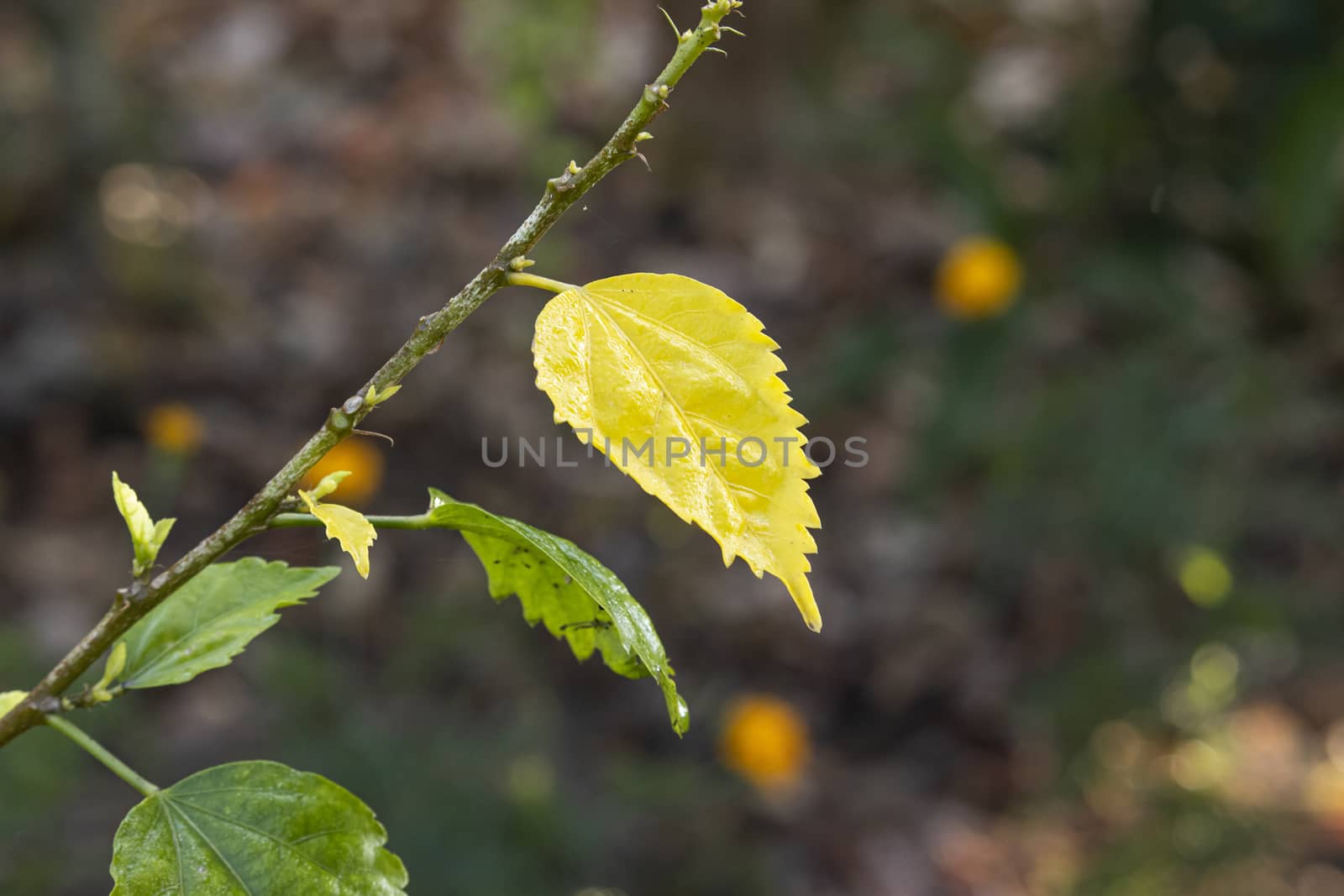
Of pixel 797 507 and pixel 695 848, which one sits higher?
pixel 797 507

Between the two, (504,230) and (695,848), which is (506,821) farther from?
(504,230)

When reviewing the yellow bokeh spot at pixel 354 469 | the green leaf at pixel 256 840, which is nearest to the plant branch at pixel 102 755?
the green leaf at pixel 256 840

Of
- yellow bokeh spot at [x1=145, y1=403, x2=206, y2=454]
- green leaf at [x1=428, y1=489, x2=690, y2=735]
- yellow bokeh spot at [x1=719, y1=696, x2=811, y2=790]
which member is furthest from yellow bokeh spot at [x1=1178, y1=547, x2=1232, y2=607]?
green leaf at [x1=428, y1=489, x2=690, y2=735]

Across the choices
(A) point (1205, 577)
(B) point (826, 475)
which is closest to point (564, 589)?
(A) point (1205, 577)

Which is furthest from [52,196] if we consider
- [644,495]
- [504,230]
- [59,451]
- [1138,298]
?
[1138,298]

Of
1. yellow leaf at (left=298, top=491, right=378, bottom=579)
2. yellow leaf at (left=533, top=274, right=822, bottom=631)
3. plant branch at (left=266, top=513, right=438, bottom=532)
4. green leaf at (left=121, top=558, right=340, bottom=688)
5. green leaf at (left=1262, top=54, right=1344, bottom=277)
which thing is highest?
green leaf at (left=1262, top=54, right=1344, bottom=277)

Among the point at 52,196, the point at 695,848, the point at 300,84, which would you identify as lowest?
the point at 695,848

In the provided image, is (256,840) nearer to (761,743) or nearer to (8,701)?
(8,701)

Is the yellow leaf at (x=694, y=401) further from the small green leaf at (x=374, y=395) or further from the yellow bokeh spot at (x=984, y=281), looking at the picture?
the yellow bokeh spot at (x=984, y=281)

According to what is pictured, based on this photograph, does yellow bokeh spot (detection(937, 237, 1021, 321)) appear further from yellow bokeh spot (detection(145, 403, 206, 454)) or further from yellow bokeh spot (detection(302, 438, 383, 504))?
yellow bokeh spot (detection(145, 403, 206, 454))
